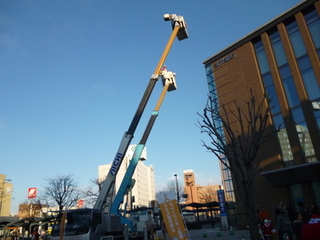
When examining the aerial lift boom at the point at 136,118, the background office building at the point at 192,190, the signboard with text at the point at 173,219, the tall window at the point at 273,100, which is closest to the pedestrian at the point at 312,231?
the signboard with text at the point at 173,219

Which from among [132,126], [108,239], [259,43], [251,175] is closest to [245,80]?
[259,43]

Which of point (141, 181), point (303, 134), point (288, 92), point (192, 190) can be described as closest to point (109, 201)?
point (303, 134)

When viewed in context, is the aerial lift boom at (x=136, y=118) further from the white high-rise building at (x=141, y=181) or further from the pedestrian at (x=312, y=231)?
the white high-rise building at (x=141, y=181)

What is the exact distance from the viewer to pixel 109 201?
1527cm

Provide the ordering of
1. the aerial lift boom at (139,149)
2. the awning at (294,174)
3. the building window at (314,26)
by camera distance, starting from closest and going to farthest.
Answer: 1. the aerial lift boom at (139,149)
2. the awning at (294,174)
3. the building window at (314,26)

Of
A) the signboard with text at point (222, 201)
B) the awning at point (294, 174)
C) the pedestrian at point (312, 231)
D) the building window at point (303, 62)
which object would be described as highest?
the building window at point (303, 62)

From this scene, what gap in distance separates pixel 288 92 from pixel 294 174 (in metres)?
6.78

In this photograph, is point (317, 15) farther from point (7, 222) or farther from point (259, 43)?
point (7, 222)

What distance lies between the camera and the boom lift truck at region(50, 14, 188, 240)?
36.7ft

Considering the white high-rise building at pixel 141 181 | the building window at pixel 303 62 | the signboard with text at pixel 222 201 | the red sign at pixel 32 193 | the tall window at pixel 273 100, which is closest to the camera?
the building window at pixel 303 62

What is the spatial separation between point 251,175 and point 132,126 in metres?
8.42

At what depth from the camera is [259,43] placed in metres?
24.0

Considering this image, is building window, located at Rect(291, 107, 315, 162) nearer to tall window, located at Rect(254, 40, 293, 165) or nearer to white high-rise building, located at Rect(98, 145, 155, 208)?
tall window, located at Rect(254, 40, 293, 165)

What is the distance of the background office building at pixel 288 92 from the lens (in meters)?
19.0
